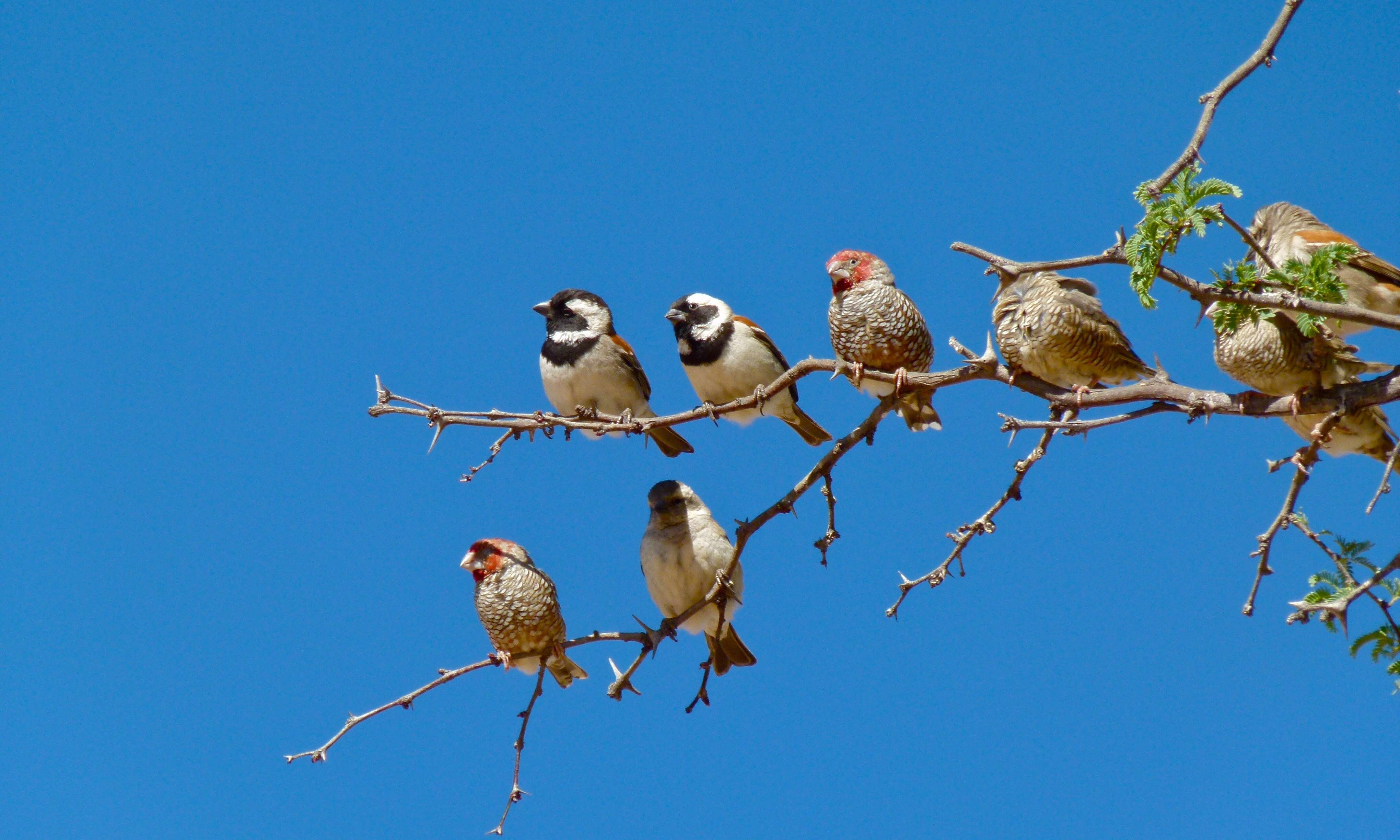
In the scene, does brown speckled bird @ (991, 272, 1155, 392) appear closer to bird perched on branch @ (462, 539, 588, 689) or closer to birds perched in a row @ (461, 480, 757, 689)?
birds perched in a row @ (461, 480, 757, 689)

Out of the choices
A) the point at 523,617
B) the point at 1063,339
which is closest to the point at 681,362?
the point at 523,617

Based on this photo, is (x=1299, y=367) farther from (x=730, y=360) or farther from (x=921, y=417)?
(x=730, y=360)

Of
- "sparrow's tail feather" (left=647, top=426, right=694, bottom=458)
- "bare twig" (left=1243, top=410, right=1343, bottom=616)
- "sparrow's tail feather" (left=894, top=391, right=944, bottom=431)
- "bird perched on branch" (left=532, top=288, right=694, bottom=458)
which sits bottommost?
"bare twig" (left=1243, top=410, right=1343, bottom=616)

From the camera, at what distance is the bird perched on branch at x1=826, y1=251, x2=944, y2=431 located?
615 centimetres

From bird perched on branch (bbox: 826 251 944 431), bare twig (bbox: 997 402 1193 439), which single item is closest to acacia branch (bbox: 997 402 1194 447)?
bare twig (bbox: 997 402 1193 439)

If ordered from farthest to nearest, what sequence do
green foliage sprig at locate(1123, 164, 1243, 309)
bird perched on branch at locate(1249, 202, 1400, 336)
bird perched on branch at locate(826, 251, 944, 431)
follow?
1. bird perched on branch at locate(826, 251, 944, 431)
2. bird perched on branch at locate(1249, 202, 1400, 336)
3. green foliage sprig at locate(1123, 164, 1243, 309)

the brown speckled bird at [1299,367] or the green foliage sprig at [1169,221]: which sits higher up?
the brown speckled bird at [1299,367]

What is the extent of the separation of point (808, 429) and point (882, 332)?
1.13 m

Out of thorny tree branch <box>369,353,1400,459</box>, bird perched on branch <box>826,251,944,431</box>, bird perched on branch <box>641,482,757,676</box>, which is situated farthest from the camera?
bird perched on branch <box>641,482,757,676</box>

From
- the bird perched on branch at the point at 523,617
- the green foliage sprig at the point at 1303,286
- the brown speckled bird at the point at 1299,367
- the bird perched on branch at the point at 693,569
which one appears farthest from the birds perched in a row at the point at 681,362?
the green foliage sprig at the point at 1303,286

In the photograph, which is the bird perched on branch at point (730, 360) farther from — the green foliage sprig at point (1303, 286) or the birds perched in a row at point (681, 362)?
the green foliage sprig at point (1303, 286)

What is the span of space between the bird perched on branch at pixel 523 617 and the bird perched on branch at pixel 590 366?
1.04 metres

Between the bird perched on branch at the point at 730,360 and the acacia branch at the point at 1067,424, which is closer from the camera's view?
the acacia branch at the point at 1067,424

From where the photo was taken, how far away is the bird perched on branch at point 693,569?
6.53m
